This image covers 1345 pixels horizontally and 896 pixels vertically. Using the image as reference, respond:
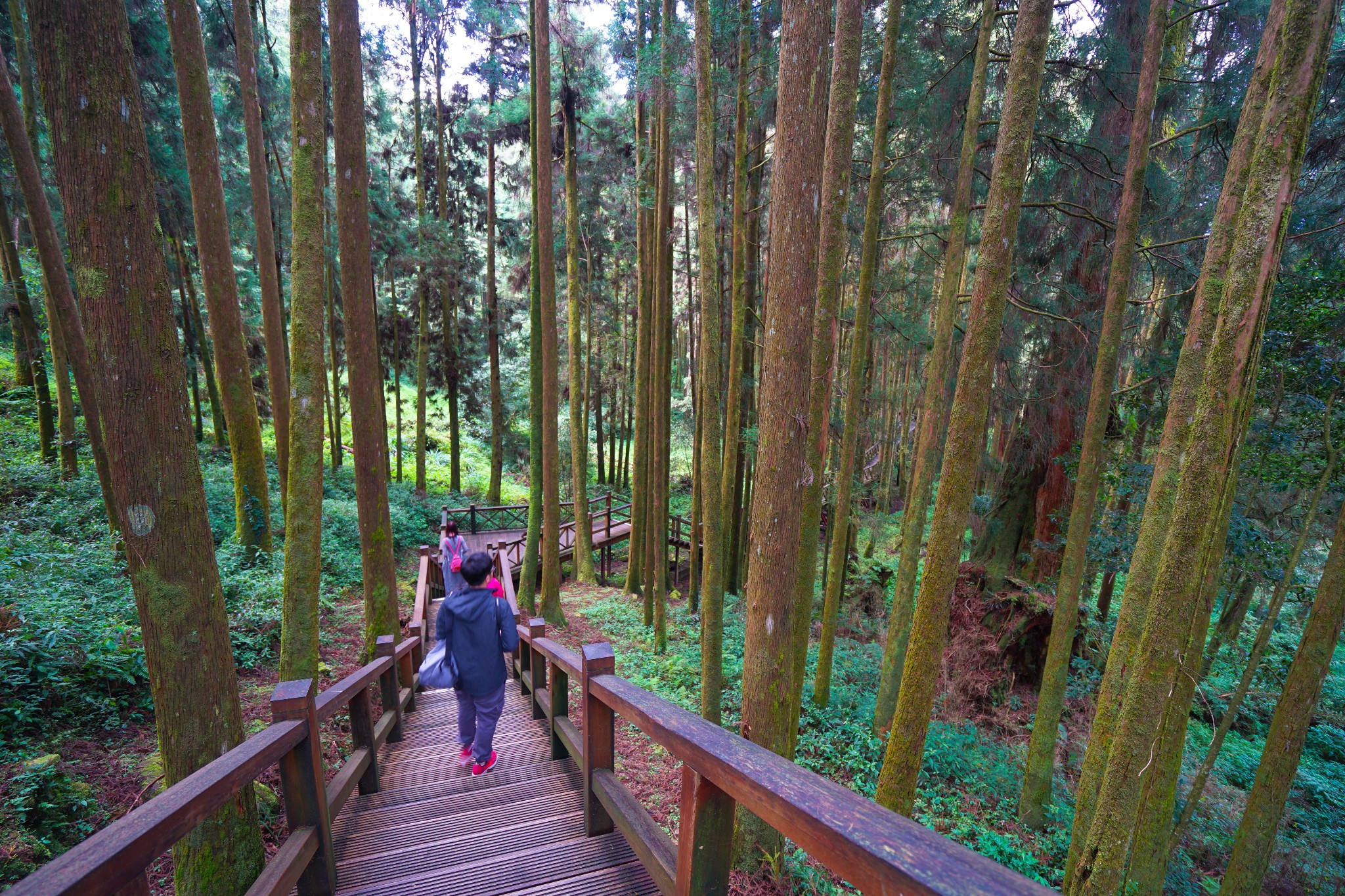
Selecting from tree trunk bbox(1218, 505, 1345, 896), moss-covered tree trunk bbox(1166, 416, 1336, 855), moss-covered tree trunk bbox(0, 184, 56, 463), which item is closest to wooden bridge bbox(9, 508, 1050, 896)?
tree trunk bbox(1218, 505, 1345, 896)

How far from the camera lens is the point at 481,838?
9.25ft

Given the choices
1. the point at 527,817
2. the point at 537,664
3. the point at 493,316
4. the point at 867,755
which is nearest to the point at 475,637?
the point at 537,664

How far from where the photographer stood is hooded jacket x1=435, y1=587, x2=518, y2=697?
3816mm

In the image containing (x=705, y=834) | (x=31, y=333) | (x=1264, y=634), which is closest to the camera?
(x=705, y=834)

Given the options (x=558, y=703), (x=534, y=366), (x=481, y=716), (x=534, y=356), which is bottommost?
(x=481, y=716)

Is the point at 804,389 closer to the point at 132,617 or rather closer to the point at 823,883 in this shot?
the point at 823,883

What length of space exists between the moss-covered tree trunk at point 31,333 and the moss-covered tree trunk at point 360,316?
6.96 m

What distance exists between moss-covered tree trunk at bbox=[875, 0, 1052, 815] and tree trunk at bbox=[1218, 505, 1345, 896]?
3.62m

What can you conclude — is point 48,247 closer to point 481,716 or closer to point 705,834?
point 481,716

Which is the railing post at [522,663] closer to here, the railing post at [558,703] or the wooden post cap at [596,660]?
the railing post at [558,703]

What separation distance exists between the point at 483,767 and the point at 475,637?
0.89 m

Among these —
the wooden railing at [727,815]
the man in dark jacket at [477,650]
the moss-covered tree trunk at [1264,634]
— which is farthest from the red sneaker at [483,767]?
the moss-covered tree trunk at [1264,634]

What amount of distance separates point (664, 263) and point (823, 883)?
323 inches

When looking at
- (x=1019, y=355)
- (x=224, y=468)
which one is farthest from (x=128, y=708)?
(x=1019, y=355)
